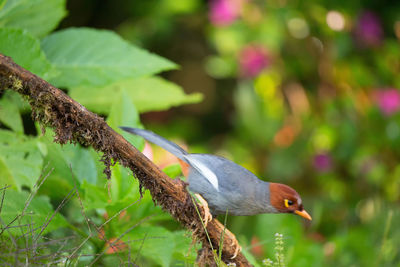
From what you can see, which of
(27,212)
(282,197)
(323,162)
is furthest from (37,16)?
(323,162)

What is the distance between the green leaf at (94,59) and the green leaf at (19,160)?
158 mm

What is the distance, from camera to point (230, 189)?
101 centimetres

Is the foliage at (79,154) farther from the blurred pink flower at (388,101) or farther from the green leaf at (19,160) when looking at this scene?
the blurred pink flower at (388,101)

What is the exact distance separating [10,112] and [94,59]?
0.76 feet

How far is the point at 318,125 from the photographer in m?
2.72

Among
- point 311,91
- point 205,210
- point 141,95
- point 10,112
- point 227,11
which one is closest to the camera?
point 205,210

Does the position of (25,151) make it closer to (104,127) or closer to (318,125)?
(104,127)

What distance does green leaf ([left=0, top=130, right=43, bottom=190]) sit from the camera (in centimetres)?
113

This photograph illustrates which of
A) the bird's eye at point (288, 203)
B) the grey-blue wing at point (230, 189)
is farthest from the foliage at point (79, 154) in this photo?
the bird's eye at point (288, 203)

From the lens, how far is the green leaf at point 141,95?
4.50 ft

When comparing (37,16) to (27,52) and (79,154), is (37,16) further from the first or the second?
(79,154)

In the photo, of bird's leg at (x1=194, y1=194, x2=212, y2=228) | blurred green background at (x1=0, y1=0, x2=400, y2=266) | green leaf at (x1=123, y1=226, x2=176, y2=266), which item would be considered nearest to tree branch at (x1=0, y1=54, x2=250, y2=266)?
bird's leg at (x1=194, y1=194, x2=212, y2=228)

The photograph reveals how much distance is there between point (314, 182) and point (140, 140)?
190 cm

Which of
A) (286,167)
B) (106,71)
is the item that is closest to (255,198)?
(106,71)
